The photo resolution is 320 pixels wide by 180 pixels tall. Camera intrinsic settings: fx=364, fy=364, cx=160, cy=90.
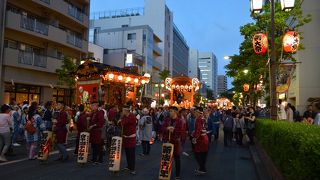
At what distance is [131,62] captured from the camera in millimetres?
50406

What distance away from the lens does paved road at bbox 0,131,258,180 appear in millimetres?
9319

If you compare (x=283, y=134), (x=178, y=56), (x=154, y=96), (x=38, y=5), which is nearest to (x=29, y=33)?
(x=38, y=5)

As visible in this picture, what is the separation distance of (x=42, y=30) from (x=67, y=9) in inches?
162

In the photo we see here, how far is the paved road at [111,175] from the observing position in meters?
9.32

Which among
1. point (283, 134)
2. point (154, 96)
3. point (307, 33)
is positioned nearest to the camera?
point (283, 134)

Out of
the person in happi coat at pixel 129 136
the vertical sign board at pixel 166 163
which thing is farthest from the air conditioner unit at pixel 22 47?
the vertical sign board at pixel 166 163

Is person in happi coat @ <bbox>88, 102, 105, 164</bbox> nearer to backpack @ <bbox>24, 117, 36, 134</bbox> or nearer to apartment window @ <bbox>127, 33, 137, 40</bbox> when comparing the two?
backpack @ <bbox>24, 117, 36, 134</bbox>

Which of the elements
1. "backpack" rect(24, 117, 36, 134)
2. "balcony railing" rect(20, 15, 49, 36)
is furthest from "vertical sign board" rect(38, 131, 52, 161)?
"balcony railing" rect(20, 15, 49, 36)

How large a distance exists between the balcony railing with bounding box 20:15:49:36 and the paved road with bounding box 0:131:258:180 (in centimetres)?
1595

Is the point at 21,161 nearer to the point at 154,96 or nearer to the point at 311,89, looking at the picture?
→ the point at 311,89

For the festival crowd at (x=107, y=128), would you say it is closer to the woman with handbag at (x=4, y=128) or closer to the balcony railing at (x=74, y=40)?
the woman with handbag at (x=4, y=128)

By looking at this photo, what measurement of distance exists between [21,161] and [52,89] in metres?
20.7

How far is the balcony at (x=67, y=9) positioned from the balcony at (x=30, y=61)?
4107mm

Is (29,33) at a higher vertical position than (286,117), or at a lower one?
higher
